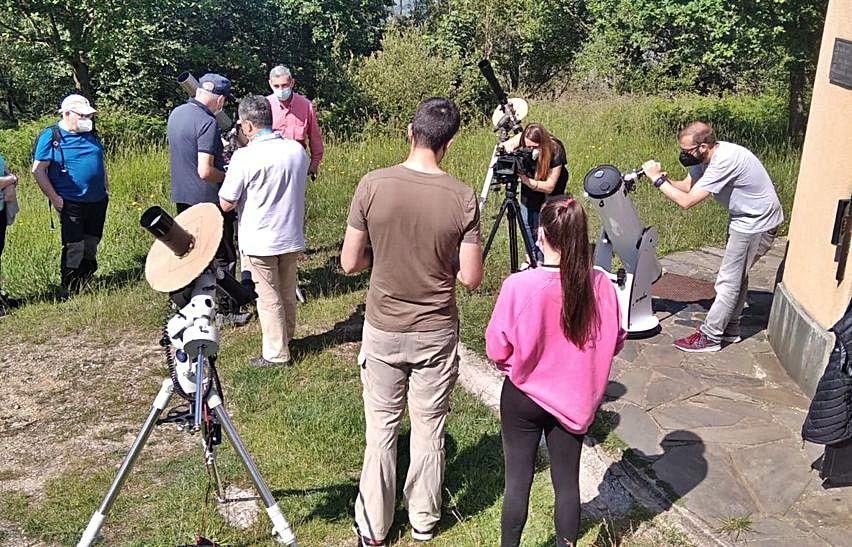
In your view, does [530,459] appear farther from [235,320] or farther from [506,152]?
[235,320]

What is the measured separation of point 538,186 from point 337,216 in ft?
11.5

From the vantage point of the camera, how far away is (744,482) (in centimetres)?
390

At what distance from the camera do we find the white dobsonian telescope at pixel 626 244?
5.16m

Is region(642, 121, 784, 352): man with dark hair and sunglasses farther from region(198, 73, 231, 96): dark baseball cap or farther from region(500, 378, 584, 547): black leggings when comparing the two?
region(198, 73, 231, 96): dark baseball cap

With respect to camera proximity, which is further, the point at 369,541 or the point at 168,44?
the point at 168,44

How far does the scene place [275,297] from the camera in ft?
17.1

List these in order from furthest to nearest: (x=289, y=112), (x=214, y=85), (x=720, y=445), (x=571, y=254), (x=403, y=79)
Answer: (x=403, y=79), (x=289, y=112), (x=214, y=85), (x=720, y=445), (x=571, y=254)

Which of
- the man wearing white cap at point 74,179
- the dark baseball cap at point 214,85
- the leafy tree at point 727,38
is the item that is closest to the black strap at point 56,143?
the man wearing white cap at point 74,179

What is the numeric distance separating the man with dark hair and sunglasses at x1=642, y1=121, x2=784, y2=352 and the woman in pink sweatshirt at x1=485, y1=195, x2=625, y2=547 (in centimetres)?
241

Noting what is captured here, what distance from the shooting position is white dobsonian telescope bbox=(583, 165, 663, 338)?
5160mm

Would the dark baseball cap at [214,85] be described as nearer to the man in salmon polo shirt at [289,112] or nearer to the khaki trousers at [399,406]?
the man in salmon polo shirt at [289,112]

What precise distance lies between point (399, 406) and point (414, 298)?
1.67 ft

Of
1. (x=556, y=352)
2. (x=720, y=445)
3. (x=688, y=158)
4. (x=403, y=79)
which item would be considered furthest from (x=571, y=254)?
(x=403, y=79)

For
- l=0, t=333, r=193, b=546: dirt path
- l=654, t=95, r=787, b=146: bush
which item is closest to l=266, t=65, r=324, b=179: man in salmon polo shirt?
l=0, t=333, r=193, b=546: dirt path
